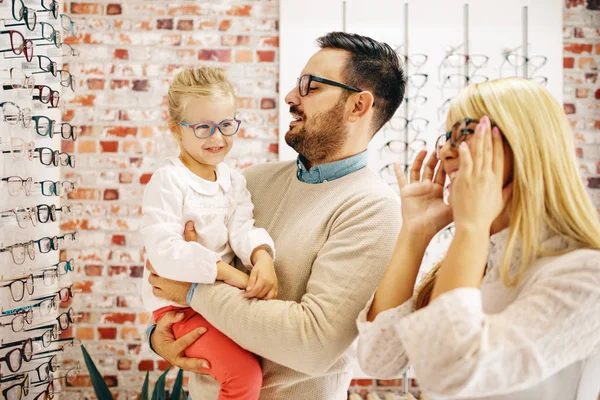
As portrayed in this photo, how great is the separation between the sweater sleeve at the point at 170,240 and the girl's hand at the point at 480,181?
2.21 ft

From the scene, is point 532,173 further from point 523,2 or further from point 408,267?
point 523,2

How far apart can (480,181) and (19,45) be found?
6.15 feet

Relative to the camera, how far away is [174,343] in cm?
144

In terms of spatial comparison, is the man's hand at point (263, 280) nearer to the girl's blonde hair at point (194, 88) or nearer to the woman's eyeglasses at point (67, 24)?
the girl's blonde hair at point (194, 88)

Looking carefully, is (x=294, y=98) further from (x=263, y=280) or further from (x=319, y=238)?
(x=263, y=280)

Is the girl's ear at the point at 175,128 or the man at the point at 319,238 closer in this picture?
the man at the point at 319,238

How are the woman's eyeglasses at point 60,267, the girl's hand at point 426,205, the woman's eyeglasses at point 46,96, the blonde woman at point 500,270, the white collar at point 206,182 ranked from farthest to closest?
the woman's eyeglasses at point 60,267
the woman's eyeglasses at point 46,96
the white collar at point 206,182
the girl's hand at point 426,205
the blonde woman at point 500,270

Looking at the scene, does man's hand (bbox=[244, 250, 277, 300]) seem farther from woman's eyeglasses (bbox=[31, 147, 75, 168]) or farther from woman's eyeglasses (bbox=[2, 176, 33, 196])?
woman's eyeglasses (bbox=[31, 147, 75, 168])

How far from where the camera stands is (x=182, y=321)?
1.49 meters

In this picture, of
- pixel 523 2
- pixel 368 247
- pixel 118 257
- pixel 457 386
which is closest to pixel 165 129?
pixel 118 257

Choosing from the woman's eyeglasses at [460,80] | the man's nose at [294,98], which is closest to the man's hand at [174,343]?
the man's nose at [294,98]

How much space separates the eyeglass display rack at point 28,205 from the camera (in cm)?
203

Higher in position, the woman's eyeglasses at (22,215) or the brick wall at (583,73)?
the brick wall at (583,73)

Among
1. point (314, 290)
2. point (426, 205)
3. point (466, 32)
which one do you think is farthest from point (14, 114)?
point (466, 32)
